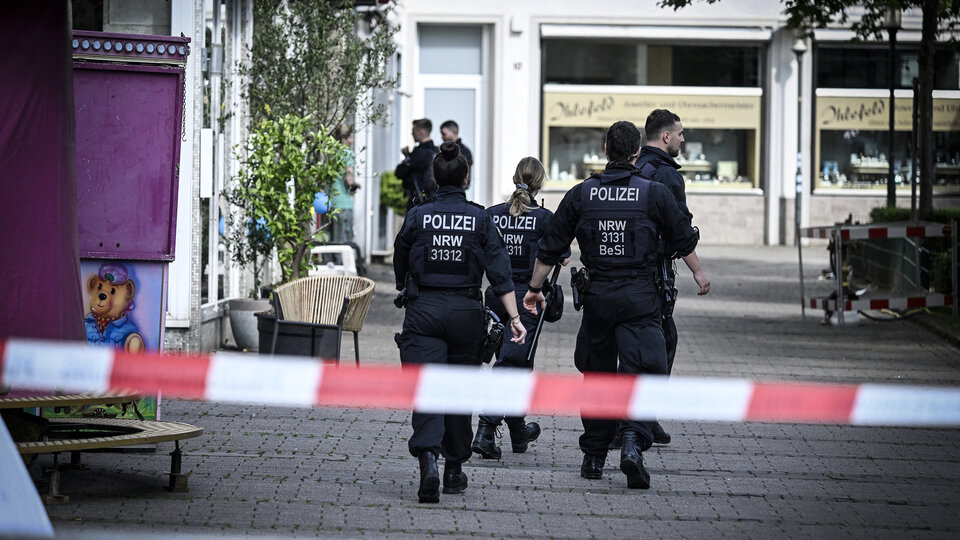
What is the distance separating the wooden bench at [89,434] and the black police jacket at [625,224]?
2075 mm

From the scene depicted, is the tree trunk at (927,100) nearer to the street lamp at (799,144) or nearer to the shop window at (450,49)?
the street lamp at (799,144)

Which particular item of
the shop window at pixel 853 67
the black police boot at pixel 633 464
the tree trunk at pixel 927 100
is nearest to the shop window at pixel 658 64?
the shop window at pixel 853 67

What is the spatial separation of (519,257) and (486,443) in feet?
3.45

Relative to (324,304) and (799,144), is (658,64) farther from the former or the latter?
(324,304)

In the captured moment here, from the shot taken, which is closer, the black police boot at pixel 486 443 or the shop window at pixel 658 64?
the black police boot at pixel 486 443

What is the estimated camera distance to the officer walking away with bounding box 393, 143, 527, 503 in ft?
23.0

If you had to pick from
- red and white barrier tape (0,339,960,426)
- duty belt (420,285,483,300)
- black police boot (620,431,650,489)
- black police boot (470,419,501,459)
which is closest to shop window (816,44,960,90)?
black police boot (470,419,501,459)

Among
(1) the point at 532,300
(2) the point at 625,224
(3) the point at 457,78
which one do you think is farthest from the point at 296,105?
(3) the point at 457,78

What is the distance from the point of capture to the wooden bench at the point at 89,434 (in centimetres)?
645

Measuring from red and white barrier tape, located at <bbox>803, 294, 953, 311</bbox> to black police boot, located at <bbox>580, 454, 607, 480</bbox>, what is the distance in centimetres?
853

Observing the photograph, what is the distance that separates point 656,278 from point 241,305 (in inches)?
216

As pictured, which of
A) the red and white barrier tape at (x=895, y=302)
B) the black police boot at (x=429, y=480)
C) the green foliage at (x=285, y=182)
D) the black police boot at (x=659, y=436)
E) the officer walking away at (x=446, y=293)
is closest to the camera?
the black police boot at (x=429, y=480)

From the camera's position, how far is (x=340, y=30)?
14.9 metres

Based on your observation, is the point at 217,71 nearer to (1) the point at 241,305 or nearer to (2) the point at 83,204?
(1) the point at 241,305
